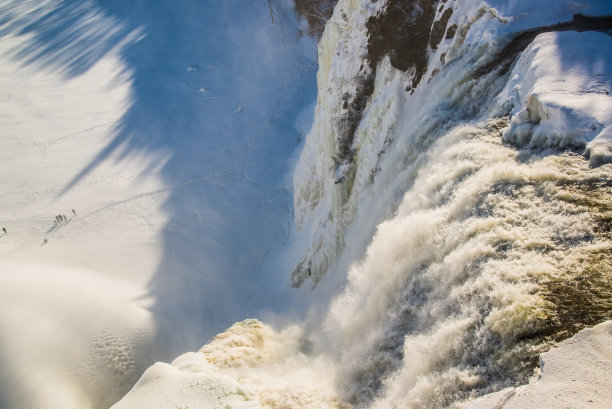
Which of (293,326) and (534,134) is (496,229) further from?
(293,326)

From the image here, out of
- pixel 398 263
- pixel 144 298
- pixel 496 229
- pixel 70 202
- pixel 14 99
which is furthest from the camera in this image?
pixel 14 99

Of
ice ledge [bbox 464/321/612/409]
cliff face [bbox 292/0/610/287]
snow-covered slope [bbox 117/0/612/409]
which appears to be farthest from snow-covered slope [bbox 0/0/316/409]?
ice ledge [bbox 464/321/612/409]

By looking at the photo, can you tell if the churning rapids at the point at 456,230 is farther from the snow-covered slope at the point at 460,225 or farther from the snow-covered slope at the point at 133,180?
the snow-covered slope at the point at 133,180

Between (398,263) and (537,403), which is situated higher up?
(537,403)

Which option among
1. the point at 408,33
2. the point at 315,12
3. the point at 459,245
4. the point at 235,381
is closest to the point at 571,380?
the point at 459,245

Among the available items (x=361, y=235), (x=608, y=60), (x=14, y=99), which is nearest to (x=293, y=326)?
(x=361, y=235)

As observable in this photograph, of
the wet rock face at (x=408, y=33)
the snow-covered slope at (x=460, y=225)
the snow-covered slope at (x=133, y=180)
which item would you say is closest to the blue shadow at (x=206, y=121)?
the snow-covered slope at (x=133, y=180)

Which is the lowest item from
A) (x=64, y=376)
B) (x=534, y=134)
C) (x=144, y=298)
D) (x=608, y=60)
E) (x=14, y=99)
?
(x=144, y=298)

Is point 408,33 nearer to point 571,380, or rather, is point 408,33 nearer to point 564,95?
point 564,95
